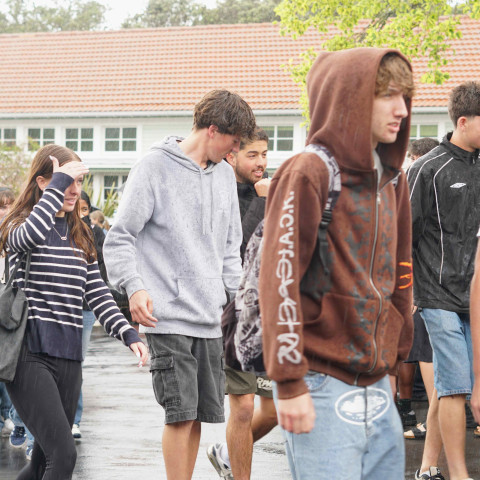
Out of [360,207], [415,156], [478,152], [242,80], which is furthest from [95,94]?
[360,207]

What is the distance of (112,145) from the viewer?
39.2 metres

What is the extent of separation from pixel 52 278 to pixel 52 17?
230ft

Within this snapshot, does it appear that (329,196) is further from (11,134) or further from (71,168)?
(11,134)

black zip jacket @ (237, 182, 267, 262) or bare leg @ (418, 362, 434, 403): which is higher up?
black zip jacket @ (237, 182, 267, 262)

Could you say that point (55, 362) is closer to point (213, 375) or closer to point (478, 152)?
point (213, 375)

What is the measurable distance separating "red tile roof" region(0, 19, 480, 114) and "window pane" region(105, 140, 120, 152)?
5.01ft

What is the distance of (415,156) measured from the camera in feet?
Result: 30.9

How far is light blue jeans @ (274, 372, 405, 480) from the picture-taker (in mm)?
3199

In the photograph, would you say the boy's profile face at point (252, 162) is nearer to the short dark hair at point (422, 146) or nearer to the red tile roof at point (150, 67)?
the short dark hair at point (422, 146)

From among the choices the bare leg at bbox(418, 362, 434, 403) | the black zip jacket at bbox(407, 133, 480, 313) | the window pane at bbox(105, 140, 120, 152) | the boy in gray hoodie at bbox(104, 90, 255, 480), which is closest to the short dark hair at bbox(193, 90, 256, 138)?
the boy in gray hoodie at bbox(104, 90, 255, 480)

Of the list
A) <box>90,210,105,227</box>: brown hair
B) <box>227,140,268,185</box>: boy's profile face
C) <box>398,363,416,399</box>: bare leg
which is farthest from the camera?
<box>90,210,105,227</box>: brown hair

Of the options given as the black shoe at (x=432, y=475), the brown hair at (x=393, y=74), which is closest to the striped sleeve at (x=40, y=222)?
the brown hair at (x=393, y=74)

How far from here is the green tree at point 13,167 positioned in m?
27.2

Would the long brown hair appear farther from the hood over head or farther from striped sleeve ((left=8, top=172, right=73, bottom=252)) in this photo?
the hood over head
